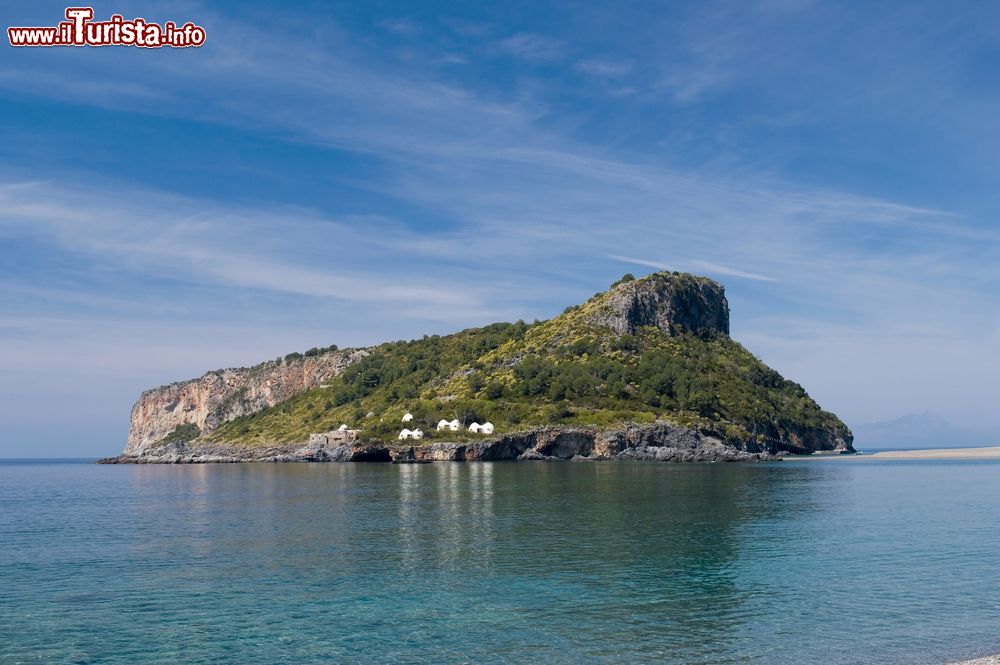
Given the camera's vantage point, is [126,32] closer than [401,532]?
Yes

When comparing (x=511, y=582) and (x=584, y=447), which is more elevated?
(x=511, y=582)

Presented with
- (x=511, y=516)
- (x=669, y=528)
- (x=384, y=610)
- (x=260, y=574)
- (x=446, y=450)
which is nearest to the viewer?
(x=384, y=610)

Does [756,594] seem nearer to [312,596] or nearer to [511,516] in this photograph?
[312,596]

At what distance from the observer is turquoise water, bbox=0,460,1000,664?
30.3 m

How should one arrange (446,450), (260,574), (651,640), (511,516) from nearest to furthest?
(651,640) < (260,574) < (511,516) < (446,450)

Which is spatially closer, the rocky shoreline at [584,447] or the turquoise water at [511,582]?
the turquoise water at [511,582]

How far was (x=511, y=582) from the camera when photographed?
1623 inches

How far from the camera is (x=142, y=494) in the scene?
109938mm

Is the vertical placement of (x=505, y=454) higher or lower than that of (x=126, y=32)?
lower

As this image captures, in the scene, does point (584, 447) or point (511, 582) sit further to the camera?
point (584, 447)

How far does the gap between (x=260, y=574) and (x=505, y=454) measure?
474 feet

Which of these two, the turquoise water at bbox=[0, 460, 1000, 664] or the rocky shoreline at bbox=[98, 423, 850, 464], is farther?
the rocky shoreline at bbox=[98, 423, 850, 464]

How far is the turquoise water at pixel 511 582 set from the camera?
30.3 m

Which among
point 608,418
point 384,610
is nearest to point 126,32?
point 384,610
